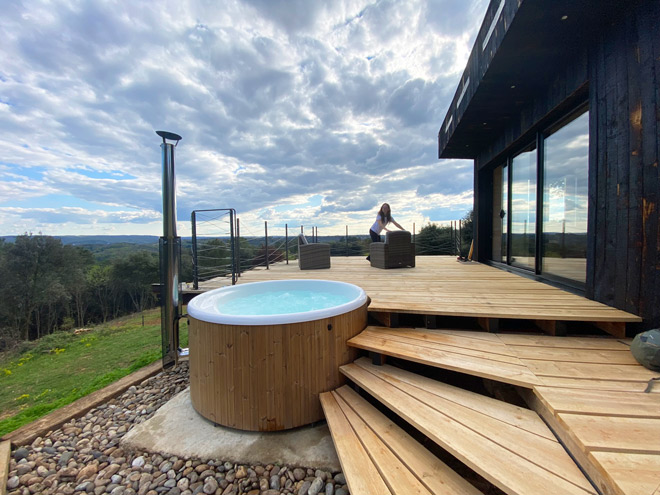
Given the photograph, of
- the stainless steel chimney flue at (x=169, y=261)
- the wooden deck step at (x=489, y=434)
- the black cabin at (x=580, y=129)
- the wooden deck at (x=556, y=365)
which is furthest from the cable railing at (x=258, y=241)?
the black cabin at (x=580, y=129)

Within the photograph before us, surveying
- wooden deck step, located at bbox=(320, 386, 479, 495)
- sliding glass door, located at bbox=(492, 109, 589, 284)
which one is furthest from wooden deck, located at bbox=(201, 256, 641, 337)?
wooden deck step, located at bbox=(320, 386, 479, 495)

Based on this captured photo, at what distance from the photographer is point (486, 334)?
2.07 metres

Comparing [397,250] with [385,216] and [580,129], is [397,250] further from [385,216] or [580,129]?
[580,129]

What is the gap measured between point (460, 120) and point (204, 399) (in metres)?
4.80

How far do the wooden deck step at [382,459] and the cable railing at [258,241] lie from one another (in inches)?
121

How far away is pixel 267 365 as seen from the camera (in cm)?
180

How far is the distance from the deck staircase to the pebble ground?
1.13 feet

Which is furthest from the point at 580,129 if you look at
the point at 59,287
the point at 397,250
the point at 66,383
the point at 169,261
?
the point at 59,287

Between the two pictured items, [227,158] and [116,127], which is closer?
[116,127]

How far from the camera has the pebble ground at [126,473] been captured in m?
1.45

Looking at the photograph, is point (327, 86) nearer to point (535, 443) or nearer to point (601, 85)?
point (601, 85)

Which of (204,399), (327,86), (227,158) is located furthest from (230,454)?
(227,158)

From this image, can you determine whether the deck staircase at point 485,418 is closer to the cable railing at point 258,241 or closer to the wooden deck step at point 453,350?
the wooden deck step at point 453,350

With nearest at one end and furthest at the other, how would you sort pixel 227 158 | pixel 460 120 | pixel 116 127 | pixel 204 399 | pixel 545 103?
pixel 204 399 < pixel 545 103 < pixel 460 120 < pixel 116 127 < pixel 227 158
